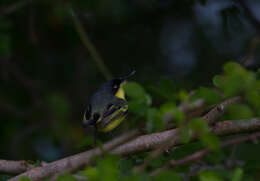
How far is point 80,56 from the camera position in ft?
22.0

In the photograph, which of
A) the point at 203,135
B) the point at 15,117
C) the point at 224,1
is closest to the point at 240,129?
the point at 203,135

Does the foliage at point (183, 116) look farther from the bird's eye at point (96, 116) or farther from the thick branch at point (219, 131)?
the bird's eye at point (96, 116)

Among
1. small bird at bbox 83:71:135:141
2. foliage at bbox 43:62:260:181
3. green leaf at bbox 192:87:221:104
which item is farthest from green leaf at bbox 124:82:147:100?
small bird at bbox 83:71:135:141

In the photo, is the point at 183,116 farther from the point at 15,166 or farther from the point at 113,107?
the point at 113,107

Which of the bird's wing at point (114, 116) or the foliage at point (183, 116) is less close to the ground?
the bird's wing at point (114, 116)

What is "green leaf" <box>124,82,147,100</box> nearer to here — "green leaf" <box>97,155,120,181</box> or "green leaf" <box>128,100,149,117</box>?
"green leaf" <box>128,100,149,117</box>

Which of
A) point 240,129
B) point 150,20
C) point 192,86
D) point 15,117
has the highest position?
point 150,20

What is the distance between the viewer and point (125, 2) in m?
6.26

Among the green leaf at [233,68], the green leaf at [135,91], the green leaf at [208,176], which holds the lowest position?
the green leaf at [208,176]

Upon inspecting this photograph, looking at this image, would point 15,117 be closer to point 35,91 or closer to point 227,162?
point 35,91

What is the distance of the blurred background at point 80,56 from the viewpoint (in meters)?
6.02

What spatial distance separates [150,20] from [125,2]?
53cm

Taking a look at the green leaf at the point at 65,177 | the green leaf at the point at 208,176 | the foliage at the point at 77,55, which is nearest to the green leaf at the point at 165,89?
the green leaf at the point at 208,176

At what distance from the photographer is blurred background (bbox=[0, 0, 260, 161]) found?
602 centimetres
